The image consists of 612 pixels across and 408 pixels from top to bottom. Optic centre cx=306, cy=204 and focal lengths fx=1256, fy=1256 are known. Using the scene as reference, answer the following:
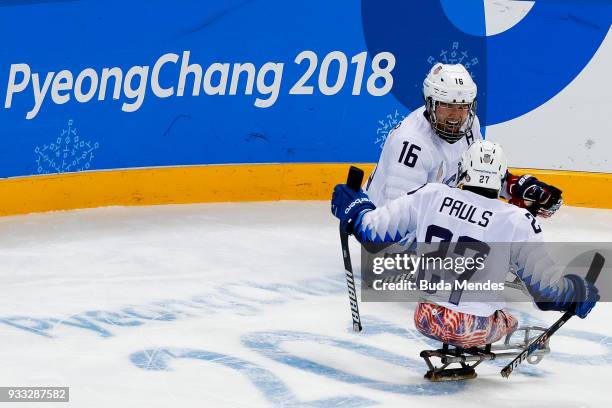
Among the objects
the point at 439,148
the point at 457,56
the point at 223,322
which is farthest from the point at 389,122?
the point at 223,322

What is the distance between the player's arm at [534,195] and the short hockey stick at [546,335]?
94 cm

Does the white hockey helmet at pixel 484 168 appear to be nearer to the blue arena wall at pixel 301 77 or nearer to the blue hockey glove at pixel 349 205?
the blue hockey glove at pixel 349 205

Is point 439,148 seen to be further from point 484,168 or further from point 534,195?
point 484,168

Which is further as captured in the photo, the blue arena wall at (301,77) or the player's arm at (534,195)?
the blue arena wall at (301,77)

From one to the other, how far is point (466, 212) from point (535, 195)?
3.98ft

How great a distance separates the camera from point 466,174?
3.97 metres

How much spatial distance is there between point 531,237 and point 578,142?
288 cm

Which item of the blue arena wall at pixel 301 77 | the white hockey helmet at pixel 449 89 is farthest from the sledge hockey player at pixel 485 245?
the blue arena wall at pixel 301 77

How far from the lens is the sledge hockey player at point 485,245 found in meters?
3.86

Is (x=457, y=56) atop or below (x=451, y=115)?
atop

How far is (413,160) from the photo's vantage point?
512 cm

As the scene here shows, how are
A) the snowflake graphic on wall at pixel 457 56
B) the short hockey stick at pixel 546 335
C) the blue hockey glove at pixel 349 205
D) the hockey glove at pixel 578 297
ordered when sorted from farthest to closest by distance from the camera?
the snowflake graphic on wall at pixel 457 56 → the blue hockey glove at pixel 349 205 → the short hockey stick at pixel 546 335 → the hockey glove at pixel 578 297

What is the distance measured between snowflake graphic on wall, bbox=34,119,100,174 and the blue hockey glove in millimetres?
2286

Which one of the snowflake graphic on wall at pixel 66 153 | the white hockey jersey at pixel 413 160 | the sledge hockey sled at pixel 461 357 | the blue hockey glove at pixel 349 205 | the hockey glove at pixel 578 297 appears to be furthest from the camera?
the snowflake graphic on wall at pixel 66 153
